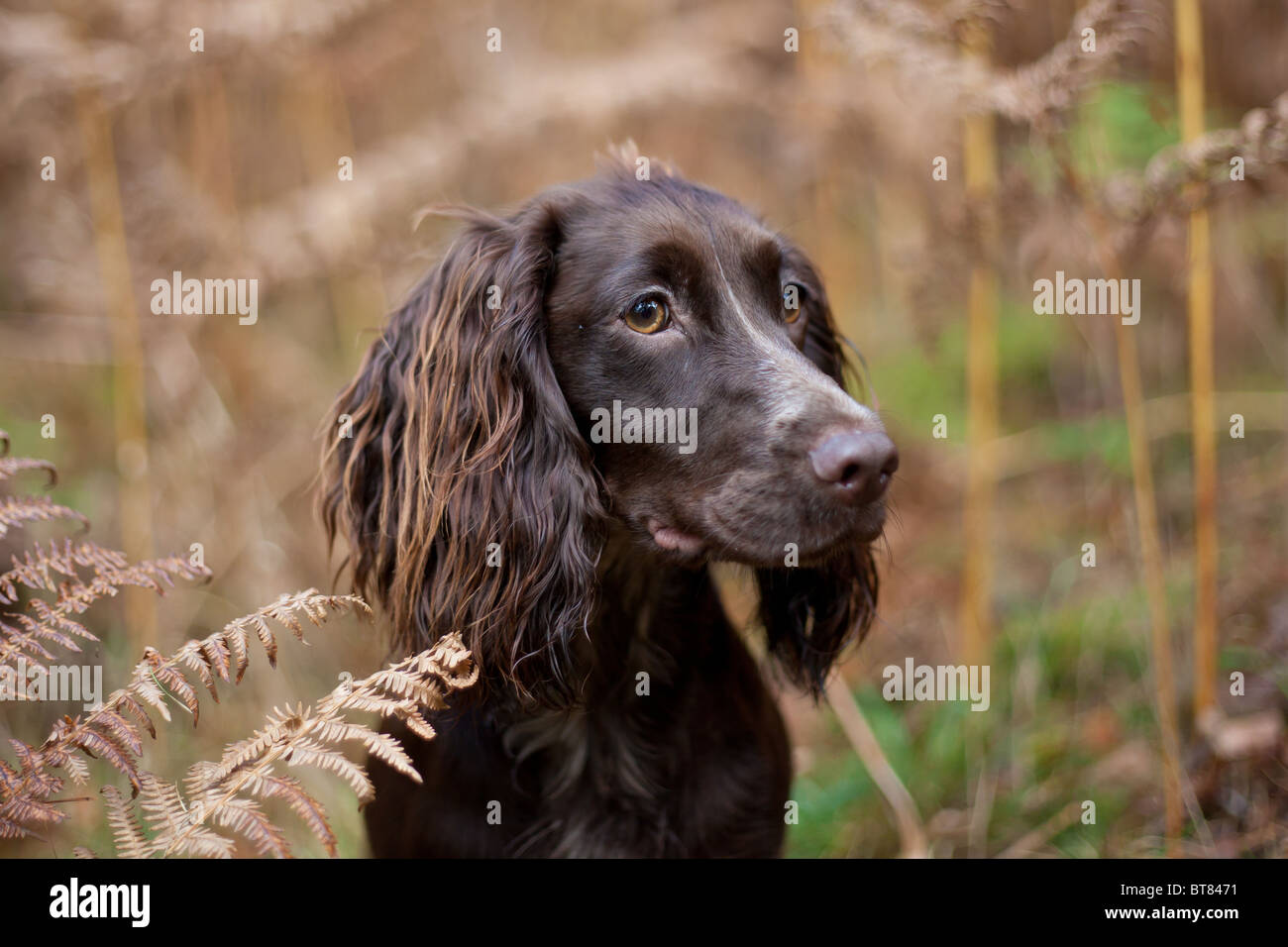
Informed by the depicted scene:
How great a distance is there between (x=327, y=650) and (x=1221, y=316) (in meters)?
4.32

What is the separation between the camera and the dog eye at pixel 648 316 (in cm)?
225

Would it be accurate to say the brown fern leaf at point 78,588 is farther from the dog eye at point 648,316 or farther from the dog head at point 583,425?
the dog eye at point 648,316

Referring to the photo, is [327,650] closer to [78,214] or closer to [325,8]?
[78,214]

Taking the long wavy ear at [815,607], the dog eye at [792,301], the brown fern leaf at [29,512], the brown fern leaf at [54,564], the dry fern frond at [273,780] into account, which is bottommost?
the dry fern frond at [273,780]

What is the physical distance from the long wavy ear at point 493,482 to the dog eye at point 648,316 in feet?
0.69

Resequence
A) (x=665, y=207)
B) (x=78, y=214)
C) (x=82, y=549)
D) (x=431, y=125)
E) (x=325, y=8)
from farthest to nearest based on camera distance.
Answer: (x=431, y=125) → (x=78, y=214) → (x=325, y=8) → (x=665, y=207) → (x=82, y=549)

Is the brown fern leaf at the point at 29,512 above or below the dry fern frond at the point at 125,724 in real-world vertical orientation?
above

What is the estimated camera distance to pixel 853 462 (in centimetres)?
196

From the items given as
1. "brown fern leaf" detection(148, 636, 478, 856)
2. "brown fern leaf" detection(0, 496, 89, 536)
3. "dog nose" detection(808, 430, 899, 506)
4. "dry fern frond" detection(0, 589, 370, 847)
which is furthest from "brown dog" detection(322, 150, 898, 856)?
"brown fern leaf" detection(0, 496, 89, 536)

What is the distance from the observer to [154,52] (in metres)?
3.45

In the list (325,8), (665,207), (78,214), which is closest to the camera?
(665,207)

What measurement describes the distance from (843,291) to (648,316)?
8.65ft

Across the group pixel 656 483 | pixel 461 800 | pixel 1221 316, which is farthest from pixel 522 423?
pixel 1221 316

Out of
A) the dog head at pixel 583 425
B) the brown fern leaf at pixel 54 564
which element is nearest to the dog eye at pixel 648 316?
the dog head at pixel 583 425
